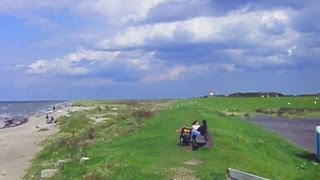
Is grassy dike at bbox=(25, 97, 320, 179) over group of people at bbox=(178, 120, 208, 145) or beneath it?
beneath

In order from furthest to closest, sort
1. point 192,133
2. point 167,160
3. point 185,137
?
point 185,137, point 192,133, point 167,160

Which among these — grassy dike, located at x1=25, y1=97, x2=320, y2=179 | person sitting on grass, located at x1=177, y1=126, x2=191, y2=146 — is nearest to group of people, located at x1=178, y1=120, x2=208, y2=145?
person sitting on grass, located at x1=177, y1=126, x2=191, y2=146

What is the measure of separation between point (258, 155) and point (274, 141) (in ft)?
51.1

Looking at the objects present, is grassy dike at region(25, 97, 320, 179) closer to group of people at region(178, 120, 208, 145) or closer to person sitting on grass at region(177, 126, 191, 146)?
person sitting on grass at region(177, 126, 191, 146)

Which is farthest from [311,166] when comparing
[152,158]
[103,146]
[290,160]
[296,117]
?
[296,117]

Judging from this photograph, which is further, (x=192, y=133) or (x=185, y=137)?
(x=185, y=137)

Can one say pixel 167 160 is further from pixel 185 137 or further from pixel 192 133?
pixel 185 137

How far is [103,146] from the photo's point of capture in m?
39.3

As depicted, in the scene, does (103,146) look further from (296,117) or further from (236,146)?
(296,117)

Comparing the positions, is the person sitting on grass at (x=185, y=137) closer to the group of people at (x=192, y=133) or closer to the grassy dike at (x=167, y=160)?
the group of people at (x=192, y=133)

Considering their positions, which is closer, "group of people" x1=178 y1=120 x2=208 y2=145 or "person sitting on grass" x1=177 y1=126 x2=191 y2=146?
"group of people" x1=178 y1=120 x2=208 y2=145

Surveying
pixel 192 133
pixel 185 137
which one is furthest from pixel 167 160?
pixel 185 137

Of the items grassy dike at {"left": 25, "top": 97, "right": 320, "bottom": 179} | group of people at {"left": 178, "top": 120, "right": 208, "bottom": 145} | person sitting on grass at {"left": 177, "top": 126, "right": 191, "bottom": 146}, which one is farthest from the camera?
person sitting on grass at {"left": 177, "top": 126, "right": 191, "bottom": 146}

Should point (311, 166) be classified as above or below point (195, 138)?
below
